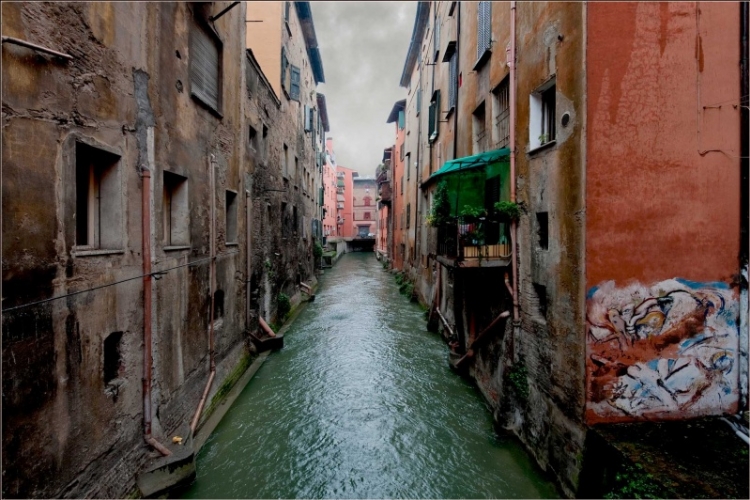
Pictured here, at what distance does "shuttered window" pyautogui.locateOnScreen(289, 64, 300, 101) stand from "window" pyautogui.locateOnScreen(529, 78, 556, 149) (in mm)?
14243

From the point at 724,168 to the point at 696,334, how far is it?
8.06 ft

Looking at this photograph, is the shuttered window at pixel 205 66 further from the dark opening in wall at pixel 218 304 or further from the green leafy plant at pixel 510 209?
the green leafy plant at pixel 510 209

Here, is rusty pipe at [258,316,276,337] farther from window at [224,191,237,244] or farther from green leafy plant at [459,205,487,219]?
green leafy plant at [459,205,487,219]

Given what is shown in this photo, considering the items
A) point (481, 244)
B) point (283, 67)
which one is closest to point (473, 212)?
point (481, 244)

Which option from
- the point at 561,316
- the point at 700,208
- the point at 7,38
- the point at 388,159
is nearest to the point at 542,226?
the point at 561,316

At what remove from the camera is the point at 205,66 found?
27.3 ft

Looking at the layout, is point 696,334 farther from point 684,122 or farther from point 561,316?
point 684,122

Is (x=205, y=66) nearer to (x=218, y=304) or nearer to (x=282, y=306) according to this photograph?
(x=218, y=304)

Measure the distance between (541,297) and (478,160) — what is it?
3.58m

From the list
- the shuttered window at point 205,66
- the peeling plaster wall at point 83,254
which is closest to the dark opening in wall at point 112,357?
the peeling plaster wall at point 83,254

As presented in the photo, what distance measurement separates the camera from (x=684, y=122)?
5418 millimetres

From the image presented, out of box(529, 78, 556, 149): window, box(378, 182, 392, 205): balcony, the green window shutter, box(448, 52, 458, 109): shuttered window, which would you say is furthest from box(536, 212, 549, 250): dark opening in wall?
box(378, 182, 392, 205): balcony

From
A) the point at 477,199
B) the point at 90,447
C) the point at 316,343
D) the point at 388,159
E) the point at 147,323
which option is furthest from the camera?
the point at 388,159

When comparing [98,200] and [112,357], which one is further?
[112,357]
